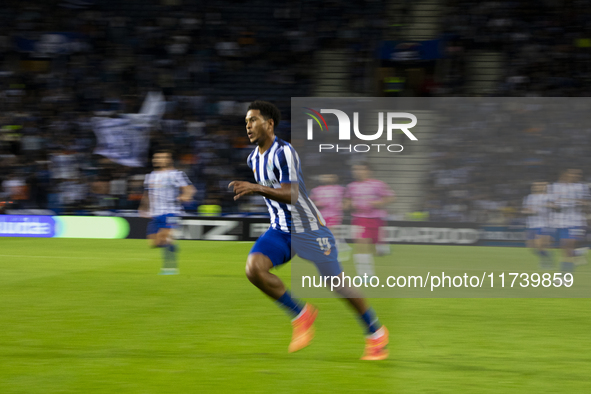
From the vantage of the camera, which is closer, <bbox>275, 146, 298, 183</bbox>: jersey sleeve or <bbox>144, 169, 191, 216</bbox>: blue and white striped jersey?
<bbox>275, 146, 298, 183</bbox>: jersey sleeve

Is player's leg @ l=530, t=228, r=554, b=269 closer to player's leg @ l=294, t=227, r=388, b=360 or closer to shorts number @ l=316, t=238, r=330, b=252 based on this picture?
player's leg @ l=294, t=227, r=388, b=360

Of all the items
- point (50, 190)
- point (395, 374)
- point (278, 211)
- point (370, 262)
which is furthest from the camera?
point (50, 190)

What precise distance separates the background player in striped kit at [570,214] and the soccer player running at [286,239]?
692 centimetres

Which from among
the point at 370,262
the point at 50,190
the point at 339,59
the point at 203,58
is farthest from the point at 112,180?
the point at 370,262

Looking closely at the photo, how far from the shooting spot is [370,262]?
10375 millimetres

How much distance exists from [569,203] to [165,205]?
6.74m

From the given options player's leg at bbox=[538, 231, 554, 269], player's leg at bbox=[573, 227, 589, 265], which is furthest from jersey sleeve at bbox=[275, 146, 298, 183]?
player's leg at bbox=[538, 231, 554, 269]

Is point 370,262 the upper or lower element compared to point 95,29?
lower

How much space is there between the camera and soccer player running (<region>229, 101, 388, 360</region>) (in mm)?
5332

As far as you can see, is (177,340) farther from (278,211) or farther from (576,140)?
(576,140)

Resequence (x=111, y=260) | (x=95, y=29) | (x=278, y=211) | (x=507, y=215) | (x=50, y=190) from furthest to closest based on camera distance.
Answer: (x=95, y=29) < (x=50, y=190) < (x=507, y=215) < (x=111, y=260) < (x=278, y=211)

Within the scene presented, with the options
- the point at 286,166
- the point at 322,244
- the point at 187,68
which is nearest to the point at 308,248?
the point at 322,244

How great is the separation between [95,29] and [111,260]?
1257cm

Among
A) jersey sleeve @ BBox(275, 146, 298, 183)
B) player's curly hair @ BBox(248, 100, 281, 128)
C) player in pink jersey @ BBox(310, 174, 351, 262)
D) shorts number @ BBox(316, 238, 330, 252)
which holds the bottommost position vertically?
player in pink jersey @ BBox(310, 174, 351, 262)
